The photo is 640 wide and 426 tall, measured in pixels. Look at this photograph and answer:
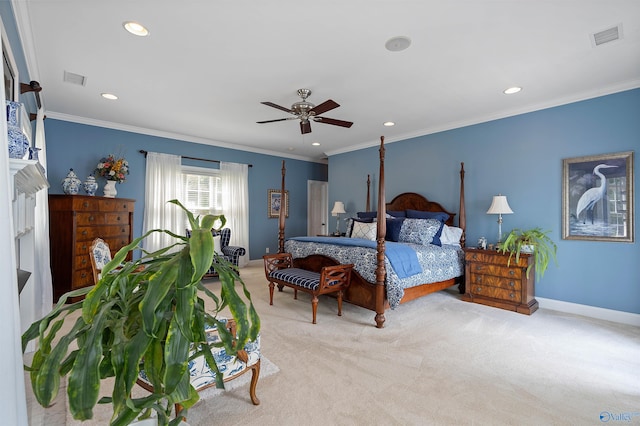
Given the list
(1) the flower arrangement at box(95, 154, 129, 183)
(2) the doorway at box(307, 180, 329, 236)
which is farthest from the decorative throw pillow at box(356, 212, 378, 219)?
(1) the flower arrangement at box(95, 154, 129, 183)

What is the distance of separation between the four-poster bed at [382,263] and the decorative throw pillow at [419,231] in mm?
113

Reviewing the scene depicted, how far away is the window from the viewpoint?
5785mm

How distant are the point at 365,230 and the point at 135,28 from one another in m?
3.53

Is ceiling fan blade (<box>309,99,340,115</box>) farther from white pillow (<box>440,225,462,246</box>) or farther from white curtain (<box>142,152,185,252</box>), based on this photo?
white curtain (<box>142,152,185,252</box>)

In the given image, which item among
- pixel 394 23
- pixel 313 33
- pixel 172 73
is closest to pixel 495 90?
pixel 394 23

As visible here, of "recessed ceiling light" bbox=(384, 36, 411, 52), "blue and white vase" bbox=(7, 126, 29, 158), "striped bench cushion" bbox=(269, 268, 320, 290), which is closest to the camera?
"blue and white vase" bbox=(7, 126, 29, 158)

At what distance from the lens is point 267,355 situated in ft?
8.30

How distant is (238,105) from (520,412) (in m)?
4.14

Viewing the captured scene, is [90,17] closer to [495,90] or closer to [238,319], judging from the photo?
[238,319]

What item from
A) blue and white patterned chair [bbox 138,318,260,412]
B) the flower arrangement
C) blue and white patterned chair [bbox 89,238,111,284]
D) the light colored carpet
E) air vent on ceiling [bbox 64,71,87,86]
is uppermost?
air vent on ceiling [bbox 64,71,87,86]

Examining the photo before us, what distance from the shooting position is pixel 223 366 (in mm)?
1788

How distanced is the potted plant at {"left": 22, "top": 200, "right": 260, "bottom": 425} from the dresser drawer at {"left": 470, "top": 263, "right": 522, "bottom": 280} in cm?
382

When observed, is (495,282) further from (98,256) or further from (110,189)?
(110,189)

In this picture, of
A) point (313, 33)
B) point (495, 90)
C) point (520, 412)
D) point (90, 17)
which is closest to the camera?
point (520, 412)
